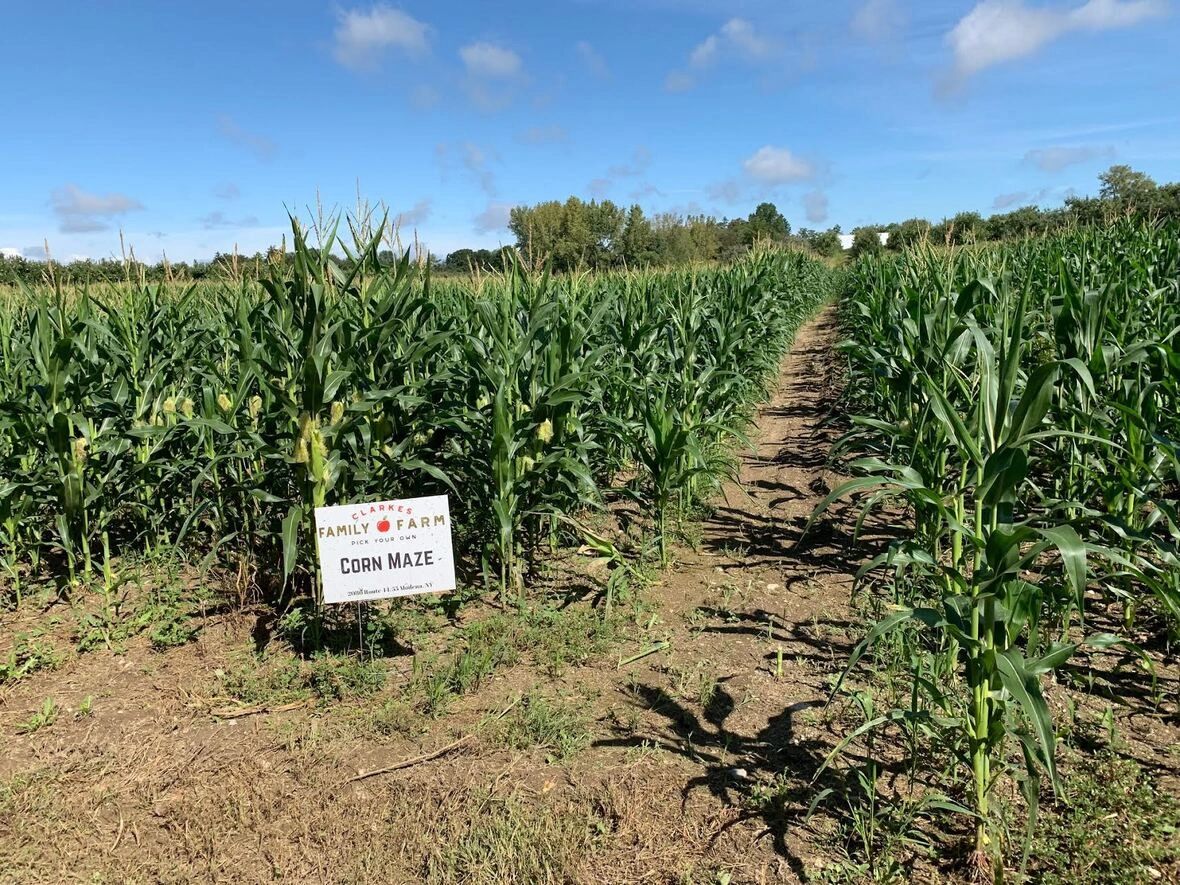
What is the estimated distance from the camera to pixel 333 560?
3.24 meters

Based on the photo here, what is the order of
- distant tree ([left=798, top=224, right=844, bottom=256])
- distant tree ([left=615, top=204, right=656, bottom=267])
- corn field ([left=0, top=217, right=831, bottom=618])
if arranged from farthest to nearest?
distant tree ([left=798, top=224, right=844, bottom=256]) → distant tree ([left=615, top=204, right=656, bottom=267]) → corn field ([left=0, top=217, right=831, bottom=618])

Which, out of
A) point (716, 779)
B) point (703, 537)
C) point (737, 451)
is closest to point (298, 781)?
point (716, 779)

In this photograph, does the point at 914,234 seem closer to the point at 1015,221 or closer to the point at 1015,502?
the point at 1015,502

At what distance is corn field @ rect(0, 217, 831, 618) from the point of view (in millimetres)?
3523

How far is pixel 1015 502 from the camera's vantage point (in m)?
A: 2.54

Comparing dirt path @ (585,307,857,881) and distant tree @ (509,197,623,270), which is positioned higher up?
distant tree @ (509,197,623,270)


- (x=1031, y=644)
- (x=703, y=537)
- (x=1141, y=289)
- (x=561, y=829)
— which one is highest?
(x=1141, y=289)

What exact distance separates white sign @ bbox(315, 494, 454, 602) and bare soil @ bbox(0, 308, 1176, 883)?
47cm

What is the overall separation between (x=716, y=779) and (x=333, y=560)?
1.84 metres

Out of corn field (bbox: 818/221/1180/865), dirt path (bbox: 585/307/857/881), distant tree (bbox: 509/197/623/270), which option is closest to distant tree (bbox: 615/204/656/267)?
distant tree (bbox: 509/197/623/270)

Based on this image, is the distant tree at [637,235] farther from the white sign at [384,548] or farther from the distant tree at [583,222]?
the white sign at [384,548]

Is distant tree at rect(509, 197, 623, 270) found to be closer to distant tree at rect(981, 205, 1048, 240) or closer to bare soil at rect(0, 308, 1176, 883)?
→ bare soil at rect(0, 308, 1176, 883)

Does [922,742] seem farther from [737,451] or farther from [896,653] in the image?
[737,451]

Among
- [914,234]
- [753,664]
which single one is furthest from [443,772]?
[914,234]
